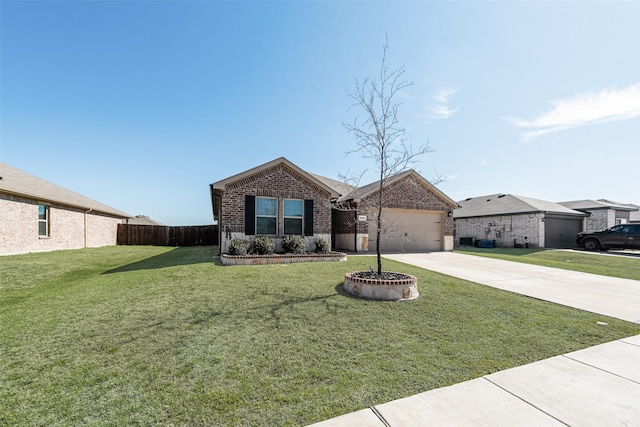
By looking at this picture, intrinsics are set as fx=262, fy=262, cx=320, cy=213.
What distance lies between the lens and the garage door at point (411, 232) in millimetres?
14695

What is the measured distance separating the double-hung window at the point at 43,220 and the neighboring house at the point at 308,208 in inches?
340

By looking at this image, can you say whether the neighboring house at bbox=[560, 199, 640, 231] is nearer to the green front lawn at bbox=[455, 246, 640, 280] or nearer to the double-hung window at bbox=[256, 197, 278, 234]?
the green front lawn at bbox=[455, 246, 640, 280]

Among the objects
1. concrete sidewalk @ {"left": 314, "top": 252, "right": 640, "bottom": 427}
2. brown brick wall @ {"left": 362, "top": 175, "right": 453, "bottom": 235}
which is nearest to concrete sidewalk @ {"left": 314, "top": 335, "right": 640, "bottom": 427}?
concrete sidewalk @ {"left": 314, "top": 252, "right": 640, "bottom": 427}

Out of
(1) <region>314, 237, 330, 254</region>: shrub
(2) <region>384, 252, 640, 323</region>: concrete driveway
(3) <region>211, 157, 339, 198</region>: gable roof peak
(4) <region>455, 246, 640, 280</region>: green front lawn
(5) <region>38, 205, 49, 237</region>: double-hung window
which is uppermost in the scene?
(3) <region>211, 157, 339, 198</region>: gable roof peak

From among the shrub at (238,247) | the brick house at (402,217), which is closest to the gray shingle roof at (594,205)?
the brick house at (402,217)

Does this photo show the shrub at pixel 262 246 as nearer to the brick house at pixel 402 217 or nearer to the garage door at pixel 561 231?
the brick house at pixel 402 217

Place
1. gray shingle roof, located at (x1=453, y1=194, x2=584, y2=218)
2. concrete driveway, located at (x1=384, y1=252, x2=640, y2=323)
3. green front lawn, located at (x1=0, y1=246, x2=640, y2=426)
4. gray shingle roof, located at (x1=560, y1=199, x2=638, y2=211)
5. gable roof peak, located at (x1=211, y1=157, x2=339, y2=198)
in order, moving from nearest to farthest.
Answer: green front lawn, located at (x1=0, y1=246, x2=640, y2=426), concrete driveway, located at (x1=384, y1=252, x2=640, y2=323), gable roof peak, located at (x1=211, y1=157, x2=339, y2=198), gray shingle roof, located at (x1=453, y1=194, x2=584, y2=218), gray shingle roof, located at (x1=560, y1=199, x2=638, y2=211)

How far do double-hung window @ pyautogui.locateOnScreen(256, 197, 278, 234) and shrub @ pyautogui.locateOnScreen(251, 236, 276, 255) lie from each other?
0.87m

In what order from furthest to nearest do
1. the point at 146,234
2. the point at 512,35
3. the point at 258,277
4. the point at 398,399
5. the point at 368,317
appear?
the point at 146,234 < the point at 512,35 < the point at 258,277 < the point at 368,317 < the point at 398,399

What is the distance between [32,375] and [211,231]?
1951 centimetres

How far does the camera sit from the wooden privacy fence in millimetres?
20219

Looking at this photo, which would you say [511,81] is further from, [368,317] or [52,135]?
[52,135]

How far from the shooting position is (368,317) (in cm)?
443

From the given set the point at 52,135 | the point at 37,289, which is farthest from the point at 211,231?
the point at 37,289
